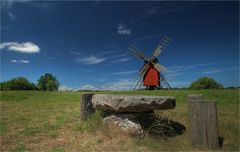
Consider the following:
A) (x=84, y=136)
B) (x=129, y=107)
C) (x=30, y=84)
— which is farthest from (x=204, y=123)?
(x=30, y=84)

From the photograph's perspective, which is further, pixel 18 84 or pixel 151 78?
pixel 18 84

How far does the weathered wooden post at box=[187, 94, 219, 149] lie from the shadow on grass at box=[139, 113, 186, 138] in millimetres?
1084

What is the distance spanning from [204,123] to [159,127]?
1.79 metres

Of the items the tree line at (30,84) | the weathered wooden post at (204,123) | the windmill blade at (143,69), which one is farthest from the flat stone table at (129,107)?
the tree line at (30,84)

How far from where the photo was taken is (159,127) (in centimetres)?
848

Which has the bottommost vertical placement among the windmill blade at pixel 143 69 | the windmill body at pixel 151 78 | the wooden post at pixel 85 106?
the wooden post at pixel 85 106

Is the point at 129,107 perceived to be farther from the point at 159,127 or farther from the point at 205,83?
the point at 205,83

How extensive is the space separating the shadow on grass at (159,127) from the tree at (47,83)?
195 ft

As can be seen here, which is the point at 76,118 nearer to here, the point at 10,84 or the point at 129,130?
the point at 129,130

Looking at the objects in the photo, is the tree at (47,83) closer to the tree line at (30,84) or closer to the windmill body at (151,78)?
the tree line at (30,84)

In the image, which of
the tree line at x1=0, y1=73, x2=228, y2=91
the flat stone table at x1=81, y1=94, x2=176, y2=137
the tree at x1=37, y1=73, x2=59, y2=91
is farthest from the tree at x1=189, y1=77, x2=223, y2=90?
the flat stone table at x1=81, y1=94, x2=176, y2=137

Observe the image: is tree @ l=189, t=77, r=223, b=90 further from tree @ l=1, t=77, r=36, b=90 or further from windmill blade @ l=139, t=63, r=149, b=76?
tree @ l=1, t=77, r=36, b=90

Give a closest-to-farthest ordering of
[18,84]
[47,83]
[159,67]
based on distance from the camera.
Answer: [159,67], [18,84], [47,83]

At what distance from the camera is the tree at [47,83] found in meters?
65.6
